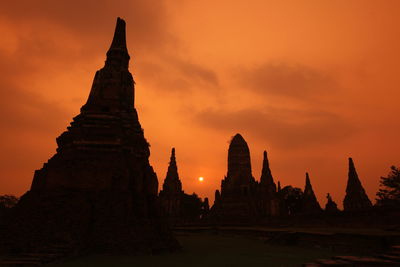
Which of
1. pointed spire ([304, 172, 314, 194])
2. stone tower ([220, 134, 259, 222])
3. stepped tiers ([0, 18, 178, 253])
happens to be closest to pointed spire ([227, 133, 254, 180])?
stone tower ([220, 134, 259, 222])

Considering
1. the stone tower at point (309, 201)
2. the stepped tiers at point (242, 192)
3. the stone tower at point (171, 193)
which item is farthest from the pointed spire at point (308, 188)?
the stone tower at point (171, 193)

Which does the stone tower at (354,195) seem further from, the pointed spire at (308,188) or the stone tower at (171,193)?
the stone tower at (171,193)

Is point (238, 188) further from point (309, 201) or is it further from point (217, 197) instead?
point (309, 201)

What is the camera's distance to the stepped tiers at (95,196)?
1149 cm

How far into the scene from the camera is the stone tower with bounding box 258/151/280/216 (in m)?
41.2

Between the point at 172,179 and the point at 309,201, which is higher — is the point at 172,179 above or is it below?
above

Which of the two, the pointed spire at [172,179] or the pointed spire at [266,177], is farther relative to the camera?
the pointed spire at [172,179]

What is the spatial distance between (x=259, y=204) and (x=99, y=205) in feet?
106

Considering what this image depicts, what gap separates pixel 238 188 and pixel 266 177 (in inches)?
271

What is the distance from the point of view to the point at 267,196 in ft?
136

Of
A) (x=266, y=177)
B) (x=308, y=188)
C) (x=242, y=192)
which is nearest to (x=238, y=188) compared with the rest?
(x=242, y=192)

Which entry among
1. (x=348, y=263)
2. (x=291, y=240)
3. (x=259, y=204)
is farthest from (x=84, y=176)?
(x=259, y=204)

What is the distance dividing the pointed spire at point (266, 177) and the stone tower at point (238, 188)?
401 centimetres

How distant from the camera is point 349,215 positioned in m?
22.7
